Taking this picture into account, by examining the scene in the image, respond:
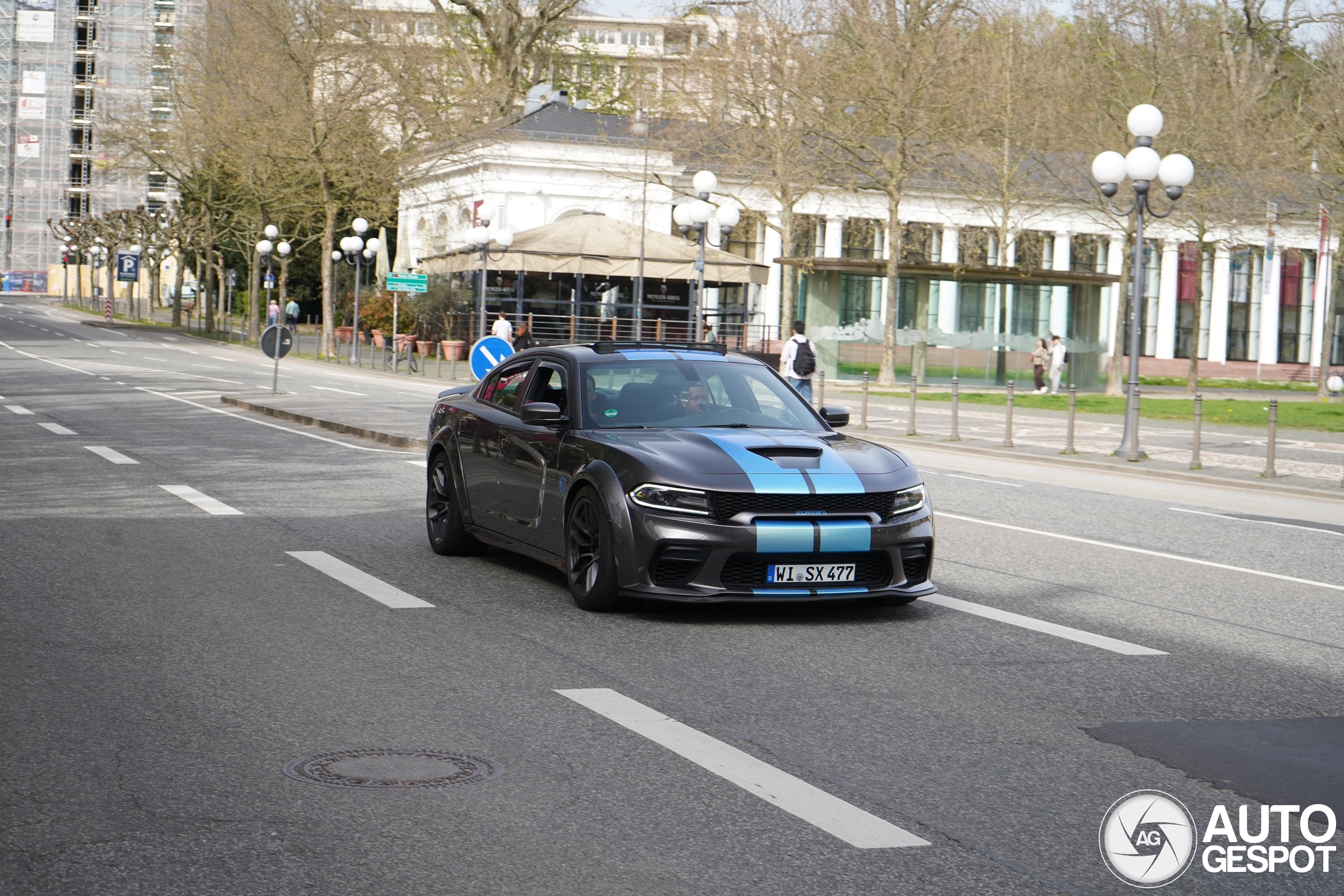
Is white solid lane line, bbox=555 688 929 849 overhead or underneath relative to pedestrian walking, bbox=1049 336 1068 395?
underneath

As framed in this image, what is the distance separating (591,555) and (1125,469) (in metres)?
14.4

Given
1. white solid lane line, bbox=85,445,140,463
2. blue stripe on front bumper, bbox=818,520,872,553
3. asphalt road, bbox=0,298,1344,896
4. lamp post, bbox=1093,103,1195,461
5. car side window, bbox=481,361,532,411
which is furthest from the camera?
lamp post, bbox=1093,103,1195,461

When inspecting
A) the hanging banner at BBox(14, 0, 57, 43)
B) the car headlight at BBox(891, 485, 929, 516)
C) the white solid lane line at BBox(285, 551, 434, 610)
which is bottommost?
the white solid lane line at BBox(285, 551, 434, 610)

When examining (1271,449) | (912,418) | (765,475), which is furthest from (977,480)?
(765,475)

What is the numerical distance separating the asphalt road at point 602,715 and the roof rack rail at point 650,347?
1.39 metres

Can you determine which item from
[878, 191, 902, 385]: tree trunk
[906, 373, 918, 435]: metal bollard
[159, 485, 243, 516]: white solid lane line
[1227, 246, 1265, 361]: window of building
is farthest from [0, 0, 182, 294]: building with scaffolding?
[159, 485, 243, 516]: white solid lane line

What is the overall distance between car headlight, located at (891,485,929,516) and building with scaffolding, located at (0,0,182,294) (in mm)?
114026

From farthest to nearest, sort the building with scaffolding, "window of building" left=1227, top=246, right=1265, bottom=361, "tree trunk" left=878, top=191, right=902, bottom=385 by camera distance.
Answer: the building with scaffolding < "window of building" left=1227, top=246, right=1265, bottom=361 < "tree trunk" left=878, top=191, right=902, bottom=385

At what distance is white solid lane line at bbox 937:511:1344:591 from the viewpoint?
11148 millimetres

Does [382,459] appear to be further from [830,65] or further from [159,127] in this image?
[159,127]

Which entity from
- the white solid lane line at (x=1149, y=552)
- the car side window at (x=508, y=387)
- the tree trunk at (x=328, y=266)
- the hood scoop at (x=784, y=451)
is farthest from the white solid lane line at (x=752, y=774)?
the tree trunk at (x=328, y=266)

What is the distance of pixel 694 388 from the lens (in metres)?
9.83

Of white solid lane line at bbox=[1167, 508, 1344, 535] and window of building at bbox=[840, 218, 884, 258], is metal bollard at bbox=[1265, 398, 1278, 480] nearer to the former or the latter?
white solid lane line at bbox=[1167, 508, 1344, 535]

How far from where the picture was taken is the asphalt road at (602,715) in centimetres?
464
